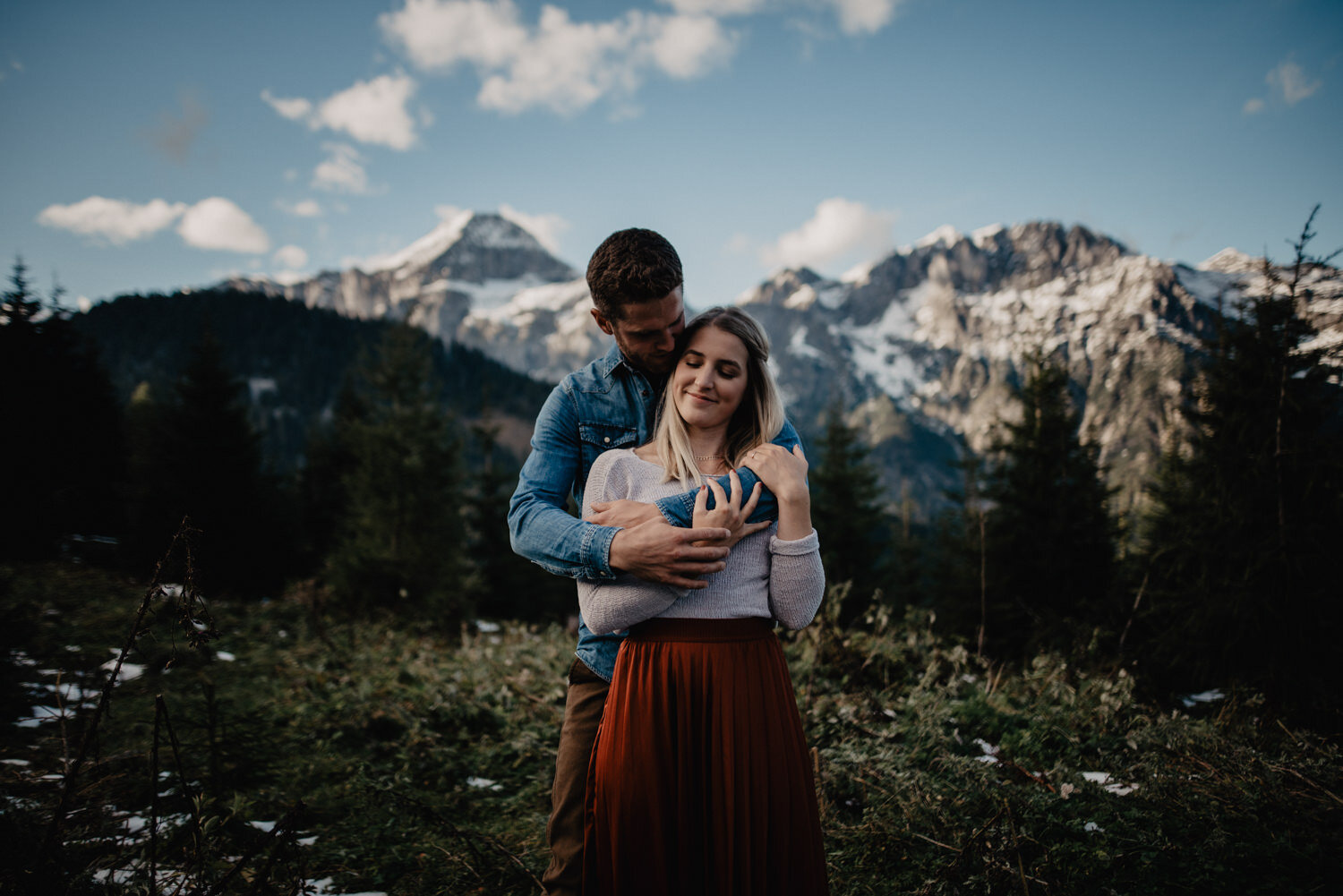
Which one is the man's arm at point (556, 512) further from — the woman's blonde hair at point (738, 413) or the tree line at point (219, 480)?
the tree line at point (219, 480)

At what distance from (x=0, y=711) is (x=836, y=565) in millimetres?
16494

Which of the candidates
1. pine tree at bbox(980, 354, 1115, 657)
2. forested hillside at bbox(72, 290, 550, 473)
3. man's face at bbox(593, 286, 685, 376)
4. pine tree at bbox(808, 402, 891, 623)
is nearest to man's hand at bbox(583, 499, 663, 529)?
man's face at bbox(593, 286, 685, 376)

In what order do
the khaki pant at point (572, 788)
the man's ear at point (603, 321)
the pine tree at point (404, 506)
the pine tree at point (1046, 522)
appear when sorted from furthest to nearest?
the pine tree at point (404, 506) < the pine tree at point (1046, 522) < the man's ear at point (603, 321) < the khaki pant at point (572, 788)

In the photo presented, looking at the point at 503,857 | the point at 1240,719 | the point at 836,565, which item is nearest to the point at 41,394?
the point at 503,857

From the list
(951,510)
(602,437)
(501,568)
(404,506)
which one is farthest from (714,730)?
(501,568)

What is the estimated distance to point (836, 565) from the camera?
17.6 m

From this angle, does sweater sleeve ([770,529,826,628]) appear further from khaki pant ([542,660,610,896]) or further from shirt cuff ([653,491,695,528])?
khaki pant ([542,660,610,896])

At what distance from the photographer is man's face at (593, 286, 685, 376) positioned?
2264 mm

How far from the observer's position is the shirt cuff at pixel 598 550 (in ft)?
6.21

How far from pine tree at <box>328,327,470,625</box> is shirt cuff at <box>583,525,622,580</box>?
13.5 meters

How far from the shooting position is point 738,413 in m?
2.42

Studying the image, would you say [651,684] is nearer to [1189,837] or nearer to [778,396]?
[778,396]

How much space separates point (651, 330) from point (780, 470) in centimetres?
74

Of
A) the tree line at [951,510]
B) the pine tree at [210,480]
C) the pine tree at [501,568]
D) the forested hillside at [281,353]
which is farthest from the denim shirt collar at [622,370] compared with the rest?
the forested hillside at [281,353]
